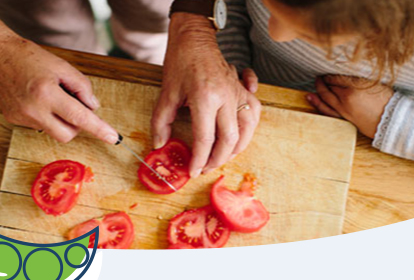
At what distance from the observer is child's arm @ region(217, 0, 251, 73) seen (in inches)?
46.1

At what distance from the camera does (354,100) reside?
40.6 inches

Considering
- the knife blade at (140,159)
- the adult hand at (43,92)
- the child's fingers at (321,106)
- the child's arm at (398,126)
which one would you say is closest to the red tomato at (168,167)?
the knife blade at (140,159)

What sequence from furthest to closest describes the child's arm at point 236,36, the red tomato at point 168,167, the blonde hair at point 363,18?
1. the child's arm at point 236,36
2. the red tomato at point 168,167
3. the blonde hair at point 363,18

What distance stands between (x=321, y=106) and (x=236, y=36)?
34 centimetres

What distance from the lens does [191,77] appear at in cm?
96

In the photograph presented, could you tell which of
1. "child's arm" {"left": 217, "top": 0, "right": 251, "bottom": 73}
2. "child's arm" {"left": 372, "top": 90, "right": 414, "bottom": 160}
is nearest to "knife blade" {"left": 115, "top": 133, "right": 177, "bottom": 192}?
"child's arm" {"left": 217, "top": 0, "right": 251, "bottom": 73}

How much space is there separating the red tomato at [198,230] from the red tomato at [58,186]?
0.25 m

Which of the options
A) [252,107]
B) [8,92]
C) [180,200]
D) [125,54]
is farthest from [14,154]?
[125,54]

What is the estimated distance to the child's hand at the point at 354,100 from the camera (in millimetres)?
1020

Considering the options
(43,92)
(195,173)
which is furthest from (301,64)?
(43,92)

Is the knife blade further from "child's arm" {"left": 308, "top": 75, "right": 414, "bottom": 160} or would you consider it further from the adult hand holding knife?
"child's arm" {"left": 308, "top": 75, "right": 414, "bottom": 160}

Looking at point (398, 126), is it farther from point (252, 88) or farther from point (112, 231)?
point (112, 231)

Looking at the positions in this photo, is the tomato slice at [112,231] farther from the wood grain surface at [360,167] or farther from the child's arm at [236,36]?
the child's arm at [236,36]

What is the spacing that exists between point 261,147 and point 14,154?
0.62 meters
